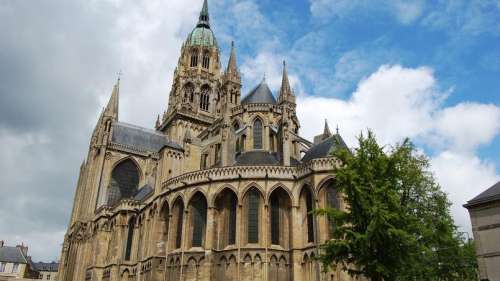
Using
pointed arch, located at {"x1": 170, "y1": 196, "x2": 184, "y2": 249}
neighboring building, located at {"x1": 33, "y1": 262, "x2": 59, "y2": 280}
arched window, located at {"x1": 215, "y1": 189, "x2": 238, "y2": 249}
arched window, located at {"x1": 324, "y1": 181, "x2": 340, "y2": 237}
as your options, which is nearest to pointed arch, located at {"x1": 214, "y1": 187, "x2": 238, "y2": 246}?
arched window, located at {"x1": 215, "y1": 189, "x2": 238, "y2": 249}

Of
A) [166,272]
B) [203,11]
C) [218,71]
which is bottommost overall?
[166,272]

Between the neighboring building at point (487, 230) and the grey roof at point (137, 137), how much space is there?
34379 millimetres

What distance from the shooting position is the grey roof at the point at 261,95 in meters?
→ 33.4

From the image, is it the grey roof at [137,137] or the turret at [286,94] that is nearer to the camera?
the turret at [286,94]

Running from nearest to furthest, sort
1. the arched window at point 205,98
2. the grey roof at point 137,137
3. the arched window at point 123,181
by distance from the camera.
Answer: the arched window at point 123,181 → the grey roof at point 137,137 → the arched window at point 205,98

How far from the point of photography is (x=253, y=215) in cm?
2348

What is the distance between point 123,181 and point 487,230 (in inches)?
1388

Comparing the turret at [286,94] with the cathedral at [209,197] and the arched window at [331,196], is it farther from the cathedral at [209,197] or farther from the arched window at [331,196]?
the arched window at [331,196]

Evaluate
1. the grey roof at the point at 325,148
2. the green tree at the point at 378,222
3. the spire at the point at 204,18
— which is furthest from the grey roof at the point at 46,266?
the green tree at the point at 378,222

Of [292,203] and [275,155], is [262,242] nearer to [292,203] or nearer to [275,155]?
[292,203]

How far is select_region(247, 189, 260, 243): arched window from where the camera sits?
75.8 ft

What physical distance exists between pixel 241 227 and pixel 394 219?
1189 cm

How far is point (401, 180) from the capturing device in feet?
48.9

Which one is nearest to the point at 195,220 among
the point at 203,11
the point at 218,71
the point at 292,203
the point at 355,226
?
the point at 292,203
